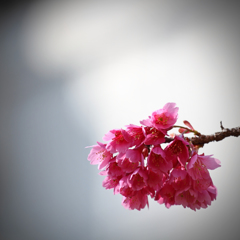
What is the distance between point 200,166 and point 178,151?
0.17 feet

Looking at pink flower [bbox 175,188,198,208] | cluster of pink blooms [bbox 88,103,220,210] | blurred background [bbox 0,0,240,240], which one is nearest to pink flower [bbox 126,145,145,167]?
cluster of pink blooms [bbox 88,103,220,210]

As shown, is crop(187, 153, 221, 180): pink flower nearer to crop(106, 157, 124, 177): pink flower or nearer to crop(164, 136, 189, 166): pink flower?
crop(164, 136, 189, 166): pink flower

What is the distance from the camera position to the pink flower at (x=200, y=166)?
1.53ft

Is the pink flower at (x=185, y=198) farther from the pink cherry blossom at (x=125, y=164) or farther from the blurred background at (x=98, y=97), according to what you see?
the blurred background at (x=98, y=97)

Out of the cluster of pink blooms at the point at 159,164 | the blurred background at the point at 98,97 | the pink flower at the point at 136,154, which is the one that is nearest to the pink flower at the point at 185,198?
the cluster of pink blooms at the point at 159,164

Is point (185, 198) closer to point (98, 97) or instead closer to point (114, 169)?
point (114, 169)

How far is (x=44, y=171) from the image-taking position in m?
1.68

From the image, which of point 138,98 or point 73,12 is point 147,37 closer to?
point 138,98

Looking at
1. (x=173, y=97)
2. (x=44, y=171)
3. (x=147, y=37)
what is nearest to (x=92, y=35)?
(x=147, y=37)

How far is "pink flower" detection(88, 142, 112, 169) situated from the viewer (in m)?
0.55

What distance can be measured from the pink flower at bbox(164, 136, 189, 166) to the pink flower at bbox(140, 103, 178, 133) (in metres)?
0.03

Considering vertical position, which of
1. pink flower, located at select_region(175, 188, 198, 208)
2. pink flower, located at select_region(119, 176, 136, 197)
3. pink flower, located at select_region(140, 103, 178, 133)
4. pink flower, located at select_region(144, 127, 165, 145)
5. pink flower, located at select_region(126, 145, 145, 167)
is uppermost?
pink flower, located at select_region(140, 103, 178, 133)

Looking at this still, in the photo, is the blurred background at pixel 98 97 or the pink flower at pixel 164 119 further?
the blurred background at pixel 98 97

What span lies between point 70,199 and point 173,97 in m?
0.91
